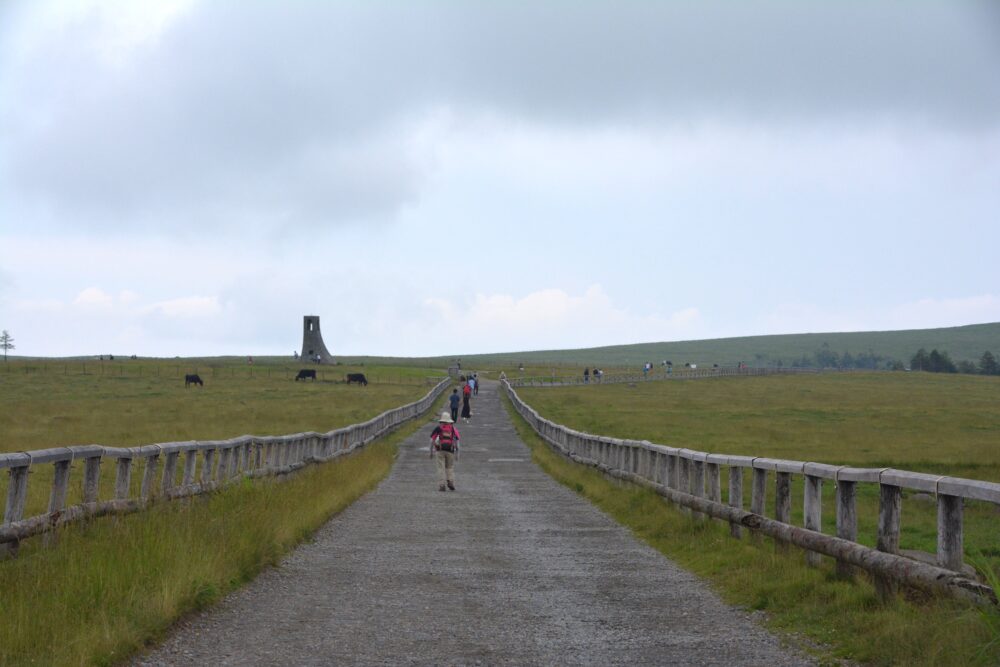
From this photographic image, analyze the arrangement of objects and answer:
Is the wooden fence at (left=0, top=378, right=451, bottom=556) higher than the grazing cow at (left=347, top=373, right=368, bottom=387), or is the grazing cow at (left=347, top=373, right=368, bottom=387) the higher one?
the grazing cow at (left=347, top=373, right=368, bottom=387)

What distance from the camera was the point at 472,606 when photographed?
9.34 metres

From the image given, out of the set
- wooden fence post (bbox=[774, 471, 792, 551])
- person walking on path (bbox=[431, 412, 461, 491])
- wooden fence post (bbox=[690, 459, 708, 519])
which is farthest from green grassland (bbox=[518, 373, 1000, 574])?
person walking on path (bbox=[431, 412, 461, 491])

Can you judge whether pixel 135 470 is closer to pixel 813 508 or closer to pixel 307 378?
pixel 813 508

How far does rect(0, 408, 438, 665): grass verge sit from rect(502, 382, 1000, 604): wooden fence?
16.6ft

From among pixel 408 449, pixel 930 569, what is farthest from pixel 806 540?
pixel 408 449

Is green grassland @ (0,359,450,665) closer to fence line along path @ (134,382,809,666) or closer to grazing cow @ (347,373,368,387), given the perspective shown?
fence line along path @ (134,382,809,666)

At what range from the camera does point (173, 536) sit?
10.6m

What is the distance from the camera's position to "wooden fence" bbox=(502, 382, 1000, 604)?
25.0ft

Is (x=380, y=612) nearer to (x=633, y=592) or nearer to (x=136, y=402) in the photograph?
(x=633, y=592)

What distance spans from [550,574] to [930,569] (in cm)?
426

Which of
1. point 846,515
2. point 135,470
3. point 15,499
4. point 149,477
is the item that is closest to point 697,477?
point 846,515

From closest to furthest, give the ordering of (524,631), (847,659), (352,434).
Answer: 1. (847,659)
2. (524,631)
3. (352,434)

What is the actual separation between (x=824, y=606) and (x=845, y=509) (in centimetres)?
101

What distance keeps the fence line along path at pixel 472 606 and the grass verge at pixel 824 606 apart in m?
0.30
